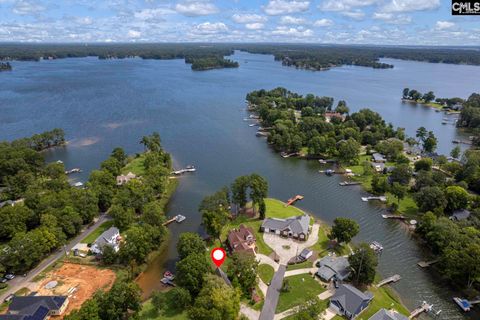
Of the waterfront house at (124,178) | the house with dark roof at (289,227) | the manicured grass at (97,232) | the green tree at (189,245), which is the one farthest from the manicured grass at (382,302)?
the waterfront house at (124,178)

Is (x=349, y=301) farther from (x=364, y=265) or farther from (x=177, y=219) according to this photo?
(x=177, y=219)

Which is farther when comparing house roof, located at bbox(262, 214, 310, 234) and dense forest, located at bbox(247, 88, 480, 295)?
house roof, located at bbox(262, 214, 310, 234)

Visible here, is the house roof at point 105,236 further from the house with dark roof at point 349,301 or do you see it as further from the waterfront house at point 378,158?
the waterfront house at point 378,158

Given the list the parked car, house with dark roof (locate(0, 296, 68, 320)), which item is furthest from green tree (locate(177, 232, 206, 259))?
the parked car

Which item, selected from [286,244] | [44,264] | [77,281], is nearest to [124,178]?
[44,264]

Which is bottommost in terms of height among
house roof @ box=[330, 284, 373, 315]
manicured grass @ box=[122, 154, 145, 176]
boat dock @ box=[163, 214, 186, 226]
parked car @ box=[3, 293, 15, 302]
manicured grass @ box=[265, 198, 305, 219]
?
house roof @ box=[330, 284, 373, 315]

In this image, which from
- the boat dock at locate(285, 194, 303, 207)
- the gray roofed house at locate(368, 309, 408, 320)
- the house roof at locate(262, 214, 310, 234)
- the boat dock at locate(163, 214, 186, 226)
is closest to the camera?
the gray roofed house at locate(368, 309, 408, 320)

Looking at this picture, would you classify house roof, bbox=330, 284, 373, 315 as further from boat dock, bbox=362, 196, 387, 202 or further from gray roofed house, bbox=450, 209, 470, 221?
boat dock, bbox=362, 196, 387, 202
